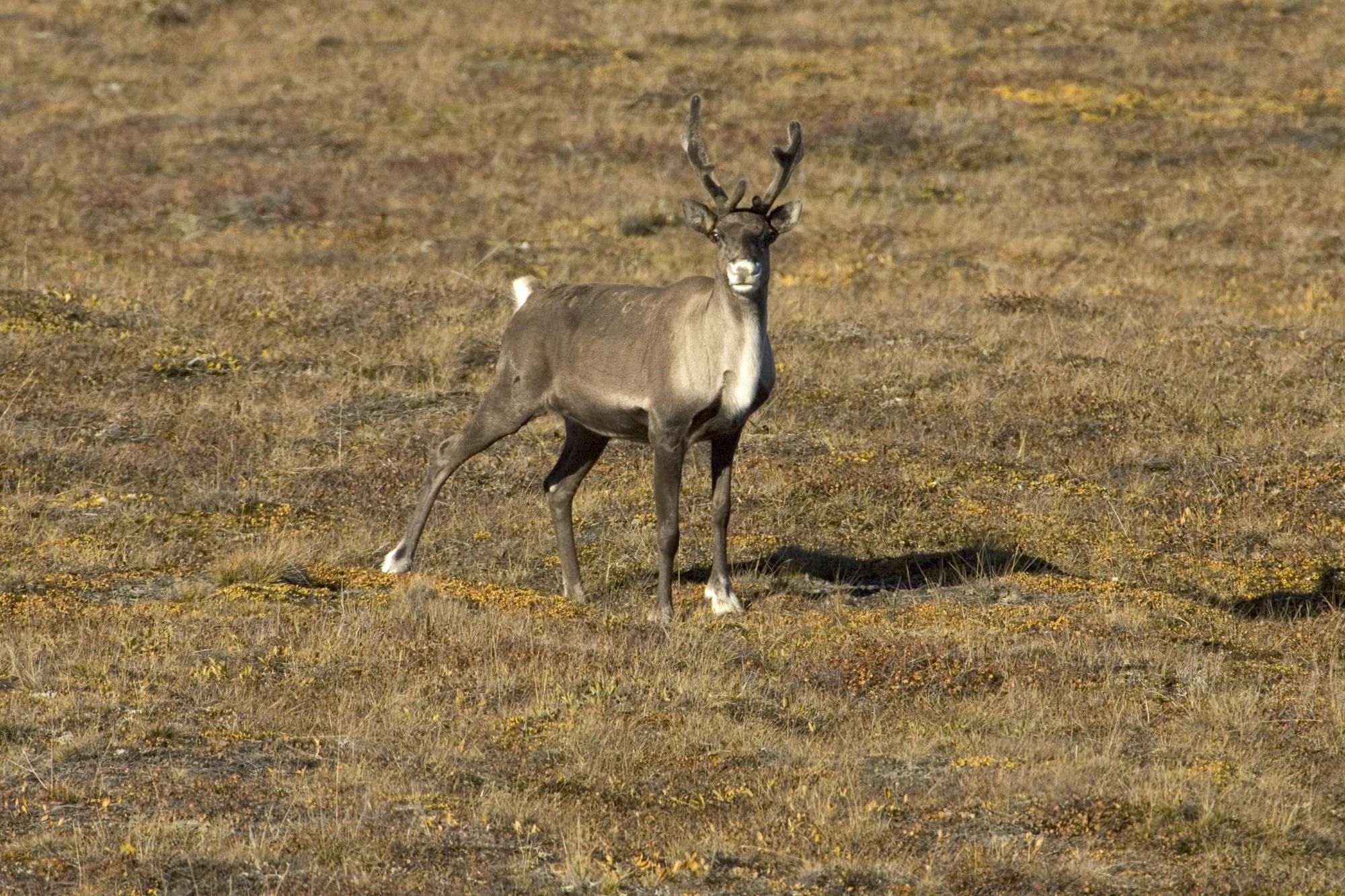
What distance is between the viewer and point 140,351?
18656 mm

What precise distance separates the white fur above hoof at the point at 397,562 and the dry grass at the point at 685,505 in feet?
0.77

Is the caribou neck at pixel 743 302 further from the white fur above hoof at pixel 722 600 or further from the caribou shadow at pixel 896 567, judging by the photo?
the caribou shadow at pixel 896 567

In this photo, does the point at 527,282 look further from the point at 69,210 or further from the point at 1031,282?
the point at 69,210

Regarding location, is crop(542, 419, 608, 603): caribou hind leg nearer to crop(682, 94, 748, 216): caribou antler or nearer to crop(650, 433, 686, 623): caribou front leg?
crop(650, 433, 686, 623): caribou front leg

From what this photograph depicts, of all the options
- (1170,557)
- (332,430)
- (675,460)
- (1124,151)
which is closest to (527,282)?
(675,460)

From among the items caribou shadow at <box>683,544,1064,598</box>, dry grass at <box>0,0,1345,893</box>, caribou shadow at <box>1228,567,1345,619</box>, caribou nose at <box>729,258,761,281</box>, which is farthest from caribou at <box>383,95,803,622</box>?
caribou shadow at <box>1228,567,1345,619</box>

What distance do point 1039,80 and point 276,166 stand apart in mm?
15674

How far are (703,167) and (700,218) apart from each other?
34 centimetres

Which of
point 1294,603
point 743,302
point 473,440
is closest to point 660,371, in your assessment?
A: point 743,302

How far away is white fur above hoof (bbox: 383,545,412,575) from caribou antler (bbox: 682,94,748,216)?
3313 mm

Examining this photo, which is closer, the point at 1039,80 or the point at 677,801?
the point at 677,801

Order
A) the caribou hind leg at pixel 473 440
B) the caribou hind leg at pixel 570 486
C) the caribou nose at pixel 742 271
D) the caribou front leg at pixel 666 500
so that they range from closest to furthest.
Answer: the caribou nose at pixel 742 271
the caribou front leg at pixel 666 500
the caribou hind leg at pixel 570 486
the caribou hind leg at pixel 473 440

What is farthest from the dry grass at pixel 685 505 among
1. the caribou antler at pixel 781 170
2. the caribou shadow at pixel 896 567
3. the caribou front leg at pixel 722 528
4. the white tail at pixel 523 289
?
the caribou antler at pixel 781 170

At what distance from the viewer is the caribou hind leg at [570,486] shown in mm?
12539
